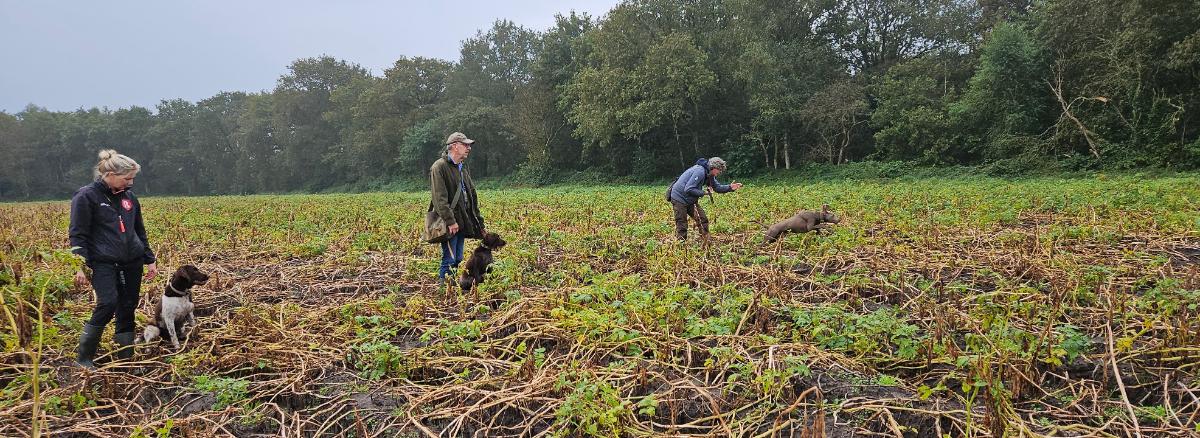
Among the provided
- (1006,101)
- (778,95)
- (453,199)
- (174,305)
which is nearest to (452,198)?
(453,199)

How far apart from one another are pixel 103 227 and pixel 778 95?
30266mm

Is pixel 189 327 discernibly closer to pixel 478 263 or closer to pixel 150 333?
pixel 150 333

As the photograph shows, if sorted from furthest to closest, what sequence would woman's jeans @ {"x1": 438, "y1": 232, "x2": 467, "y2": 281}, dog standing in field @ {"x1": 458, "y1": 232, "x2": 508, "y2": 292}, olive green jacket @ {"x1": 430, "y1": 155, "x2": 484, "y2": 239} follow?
woman's jeans @ {"x1": 438, "y1": 232, "x2": 467, "y2": 281}
dog standing in field @ {"x1": 458, "y1": 232, "x2": 508, "y2": 292}
olive green jacket @ {"x1": 430, "y1": 155, "x2": 484, "y2": 239}

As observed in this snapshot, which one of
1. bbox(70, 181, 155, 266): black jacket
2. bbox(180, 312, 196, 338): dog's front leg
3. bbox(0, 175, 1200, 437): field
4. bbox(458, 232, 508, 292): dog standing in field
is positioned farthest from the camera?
bbox(458, 232, 508, 292): dog standing in field

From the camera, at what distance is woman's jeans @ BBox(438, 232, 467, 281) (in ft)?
20.2

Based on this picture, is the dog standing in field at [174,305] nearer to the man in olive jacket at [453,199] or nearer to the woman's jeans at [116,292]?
the woman's jeans at [116,292]

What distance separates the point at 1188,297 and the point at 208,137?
80.6 meters

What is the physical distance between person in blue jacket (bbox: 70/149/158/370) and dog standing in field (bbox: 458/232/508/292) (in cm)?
267

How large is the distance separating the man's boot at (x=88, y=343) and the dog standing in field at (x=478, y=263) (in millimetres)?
2853

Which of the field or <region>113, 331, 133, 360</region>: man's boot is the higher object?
<region>113, 331, 133, 360</region>: man's boot

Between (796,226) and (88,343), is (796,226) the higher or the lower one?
the lower one

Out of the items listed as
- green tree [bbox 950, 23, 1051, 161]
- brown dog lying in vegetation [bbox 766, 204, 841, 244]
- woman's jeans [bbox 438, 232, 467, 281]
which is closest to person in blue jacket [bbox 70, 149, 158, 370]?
woman's jeans [bbox 438, 232, 467, 281]

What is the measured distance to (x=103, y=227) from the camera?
13.1 ft

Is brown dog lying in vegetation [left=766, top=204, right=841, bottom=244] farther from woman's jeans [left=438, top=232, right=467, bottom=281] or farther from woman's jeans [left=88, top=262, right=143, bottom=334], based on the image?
woman's jeans [left=88, top=262, right=143, bottom=334]
